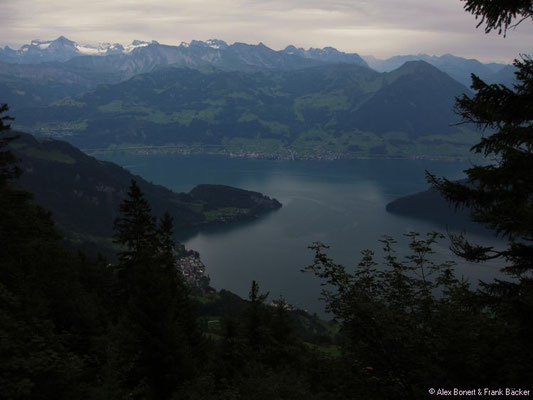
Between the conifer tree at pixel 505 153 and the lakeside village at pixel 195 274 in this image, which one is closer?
the conifer tree at pixel 505 153

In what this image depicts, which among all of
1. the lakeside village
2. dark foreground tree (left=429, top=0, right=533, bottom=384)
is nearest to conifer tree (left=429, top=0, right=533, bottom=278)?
dark foreground tree (left=429, top=0, right=533, bottom=384)

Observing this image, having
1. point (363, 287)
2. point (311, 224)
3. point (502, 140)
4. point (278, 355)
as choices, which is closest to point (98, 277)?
point (278, 355)

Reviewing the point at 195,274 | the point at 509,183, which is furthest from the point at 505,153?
the point at 195,274

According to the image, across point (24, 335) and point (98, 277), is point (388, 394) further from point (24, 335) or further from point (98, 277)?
point (98, 277)

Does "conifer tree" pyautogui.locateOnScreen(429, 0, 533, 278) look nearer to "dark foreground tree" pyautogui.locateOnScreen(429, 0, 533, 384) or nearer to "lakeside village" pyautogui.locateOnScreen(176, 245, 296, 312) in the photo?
"dark foreground tree" pyautogui.locateOnScreen(429, 0, 533, 384)

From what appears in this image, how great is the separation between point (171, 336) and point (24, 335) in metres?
12.0

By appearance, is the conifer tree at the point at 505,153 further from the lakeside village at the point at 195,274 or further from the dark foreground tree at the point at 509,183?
the lakeside village at the point at 195,274

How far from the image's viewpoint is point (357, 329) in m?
10.9

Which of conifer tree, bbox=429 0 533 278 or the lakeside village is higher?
conifer tree, bbox=429 0 533 278

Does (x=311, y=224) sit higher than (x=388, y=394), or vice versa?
(x=388, y=394)

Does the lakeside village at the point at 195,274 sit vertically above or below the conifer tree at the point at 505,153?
below

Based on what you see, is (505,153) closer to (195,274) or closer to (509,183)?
(509,183)

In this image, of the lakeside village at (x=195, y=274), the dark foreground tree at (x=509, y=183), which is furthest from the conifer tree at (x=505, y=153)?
the lakeside village at (x=195, y=274)

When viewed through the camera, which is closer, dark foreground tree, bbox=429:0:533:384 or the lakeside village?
dark foreground tree, bbox=429:0:533:384
